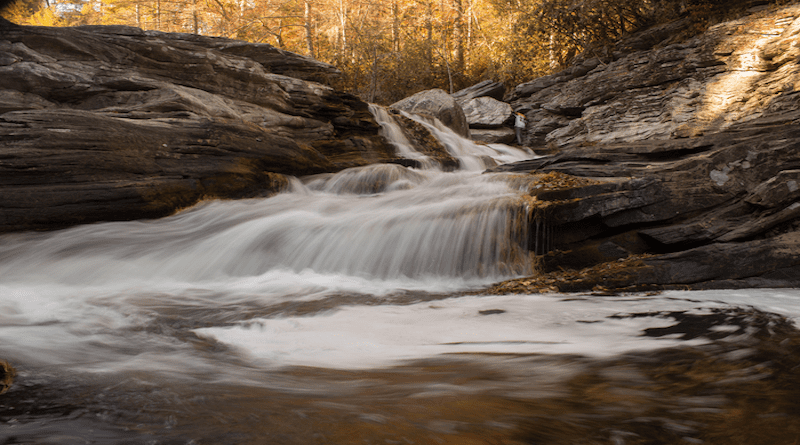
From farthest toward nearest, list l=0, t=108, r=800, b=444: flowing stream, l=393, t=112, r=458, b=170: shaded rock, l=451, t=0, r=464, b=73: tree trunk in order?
l=451, t=0, r=464, b=73: tree trunk < l=393, t=112, r=458, b=170: shaded rock < l=0, t=108, r=800, b=444: flowing stream

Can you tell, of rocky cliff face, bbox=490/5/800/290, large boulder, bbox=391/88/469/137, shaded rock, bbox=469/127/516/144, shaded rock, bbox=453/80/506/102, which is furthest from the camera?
shaded rock, bbox=453/80/506/102

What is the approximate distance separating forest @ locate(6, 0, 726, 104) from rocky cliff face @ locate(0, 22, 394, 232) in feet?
14.9

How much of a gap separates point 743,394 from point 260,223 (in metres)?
5.58

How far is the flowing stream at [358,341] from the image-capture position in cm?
122

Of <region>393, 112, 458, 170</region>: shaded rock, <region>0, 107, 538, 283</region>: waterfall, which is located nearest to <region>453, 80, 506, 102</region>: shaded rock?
<region>393, 112, 458, 170</region>: shaded rock

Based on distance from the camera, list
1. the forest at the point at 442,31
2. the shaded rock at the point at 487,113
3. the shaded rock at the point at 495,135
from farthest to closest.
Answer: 1. the shaded rock at the point at 487,113
2. the shaded rock at the point at 495,135
3. the forest at the point at 442,31

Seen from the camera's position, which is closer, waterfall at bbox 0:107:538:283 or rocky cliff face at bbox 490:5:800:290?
rocky cliff face at bbox 490:5:800:290

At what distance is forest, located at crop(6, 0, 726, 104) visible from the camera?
45.1 ft

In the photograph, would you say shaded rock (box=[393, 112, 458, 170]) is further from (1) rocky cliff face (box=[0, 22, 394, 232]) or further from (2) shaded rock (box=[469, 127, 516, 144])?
(2) shaded rock (box=[469, 127, 516, 144])

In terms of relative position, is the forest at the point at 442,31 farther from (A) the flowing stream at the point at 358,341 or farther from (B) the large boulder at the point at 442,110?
(A) the flowing stream at the point at 358,341

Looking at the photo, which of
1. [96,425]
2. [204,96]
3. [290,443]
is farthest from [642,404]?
[204,96]

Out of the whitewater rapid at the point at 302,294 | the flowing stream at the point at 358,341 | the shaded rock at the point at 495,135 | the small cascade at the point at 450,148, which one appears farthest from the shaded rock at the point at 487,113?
the flowing stream at the point at 358,341

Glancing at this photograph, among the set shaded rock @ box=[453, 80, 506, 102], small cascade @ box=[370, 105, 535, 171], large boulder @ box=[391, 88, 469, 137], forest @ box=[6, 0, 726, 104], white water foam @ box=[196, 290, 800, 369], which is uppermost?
forest @ box=[6, 0, 726, 104]

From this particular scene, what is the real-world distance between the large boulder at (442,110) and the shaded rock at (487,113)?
113 cm
